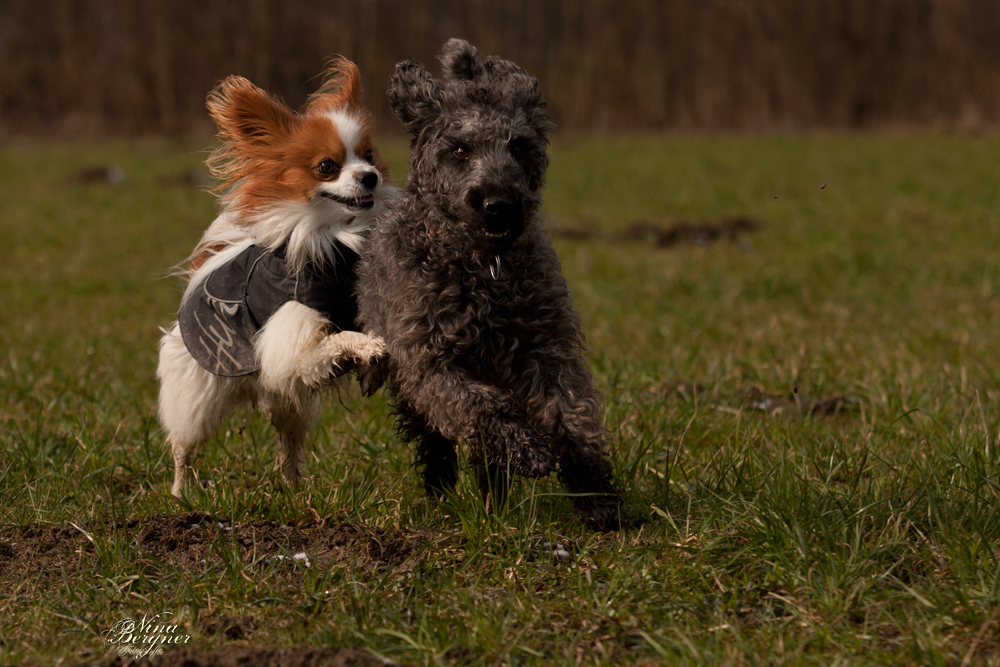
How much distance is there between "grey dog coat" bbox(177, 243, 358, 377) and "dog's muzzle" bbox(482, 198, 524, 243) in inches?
32.8

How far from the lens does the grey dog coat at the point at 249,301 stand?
353 cm

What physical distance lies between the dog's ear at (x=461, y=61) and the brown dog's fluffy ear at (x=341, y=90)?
2.10 ft

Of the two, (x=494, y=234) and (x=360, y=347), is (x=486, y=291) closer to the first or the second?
(x=494, y=234)

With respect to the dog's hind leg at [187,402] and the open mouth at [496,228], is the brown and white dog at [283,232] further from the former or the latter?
the open mouth at [496,228]

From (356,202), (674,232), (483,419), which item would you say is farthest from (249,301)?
(674,232)

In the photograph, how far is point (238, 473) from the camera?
3.97 metres

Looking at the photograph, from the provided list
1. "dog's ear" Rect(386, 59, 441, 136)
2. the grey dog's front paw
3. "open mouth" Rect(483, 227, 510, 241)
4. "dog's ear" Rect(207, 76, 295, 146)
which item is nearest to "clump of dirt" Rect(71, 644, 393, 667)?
the grey dog's front paw

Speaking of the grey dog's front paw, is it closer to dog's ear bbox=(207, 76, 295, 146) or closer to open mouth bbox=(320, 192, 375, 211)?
open mouth bbox=(320, 192, 375, 211)

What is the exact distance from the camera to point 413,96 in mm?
3055

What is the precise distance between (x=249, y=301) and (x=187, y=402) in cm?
55

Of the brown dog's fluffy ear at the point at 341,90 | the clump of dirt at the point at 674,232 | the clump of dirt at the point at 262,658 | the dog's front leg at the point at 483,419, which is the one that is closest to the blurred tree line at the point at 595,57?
the clump of dirt at the point at 674,232

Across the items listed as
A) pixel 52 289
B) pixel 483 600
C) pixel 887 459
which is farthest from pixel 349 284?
pixel 52 289

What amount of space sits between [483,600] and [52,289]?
6.42m

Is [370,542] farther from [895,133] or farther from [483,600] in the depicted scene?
[895,133]
